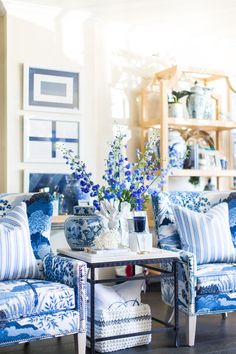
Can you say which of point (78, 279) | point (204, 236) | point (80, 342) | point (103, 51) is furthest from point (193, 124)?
point (80, 342)

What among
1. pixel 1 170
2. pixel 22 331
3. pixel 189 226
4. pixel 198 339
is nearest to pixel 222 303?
pixel 198 339

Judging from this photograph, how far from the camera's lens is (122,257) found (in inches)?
117

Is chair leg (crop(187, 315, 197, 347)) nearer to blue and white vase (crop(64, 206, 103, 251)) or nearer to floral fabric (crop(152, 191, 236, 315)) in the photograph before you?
floral fabric (crop(152, 191, 236, 315))

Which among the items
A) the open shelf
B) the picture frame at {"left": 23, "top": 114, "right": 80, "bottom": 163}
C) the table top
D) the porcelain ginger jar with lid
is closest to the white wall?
the picture frame at {"left": 23, "top": 114, "right": 80, "bottom": 163}

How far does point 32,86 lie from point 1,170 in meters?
0.79

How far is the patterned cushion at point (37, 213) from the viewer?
322cm

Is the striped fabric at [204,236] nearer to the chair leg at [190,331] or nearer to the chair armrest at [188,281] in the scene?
the chair armrest at [188,281]

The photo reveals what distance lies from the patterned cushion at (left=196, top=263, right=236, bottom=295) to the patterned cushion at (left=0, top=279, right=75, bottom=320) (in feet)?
2.79

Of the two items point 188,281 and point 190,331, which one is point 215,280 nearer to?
point 188,281

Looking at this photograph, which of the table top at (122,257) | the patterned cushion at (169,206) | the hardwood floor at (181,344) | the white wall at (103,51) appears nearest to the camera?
the table top at (122,257)

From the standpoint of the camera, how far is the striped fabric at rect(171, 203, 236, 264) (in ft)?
11.1

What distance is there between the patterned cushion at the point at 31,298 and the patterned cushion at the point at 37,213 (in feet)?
1.30

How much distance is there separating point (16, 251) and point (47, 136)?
182 cm

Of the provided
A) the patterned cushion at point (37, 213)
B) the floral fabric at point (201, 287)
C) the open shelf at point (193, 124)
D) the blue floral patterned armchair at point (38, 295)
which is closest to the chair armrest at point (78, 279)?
the blue floral patterned armchair at point (38, 295)
